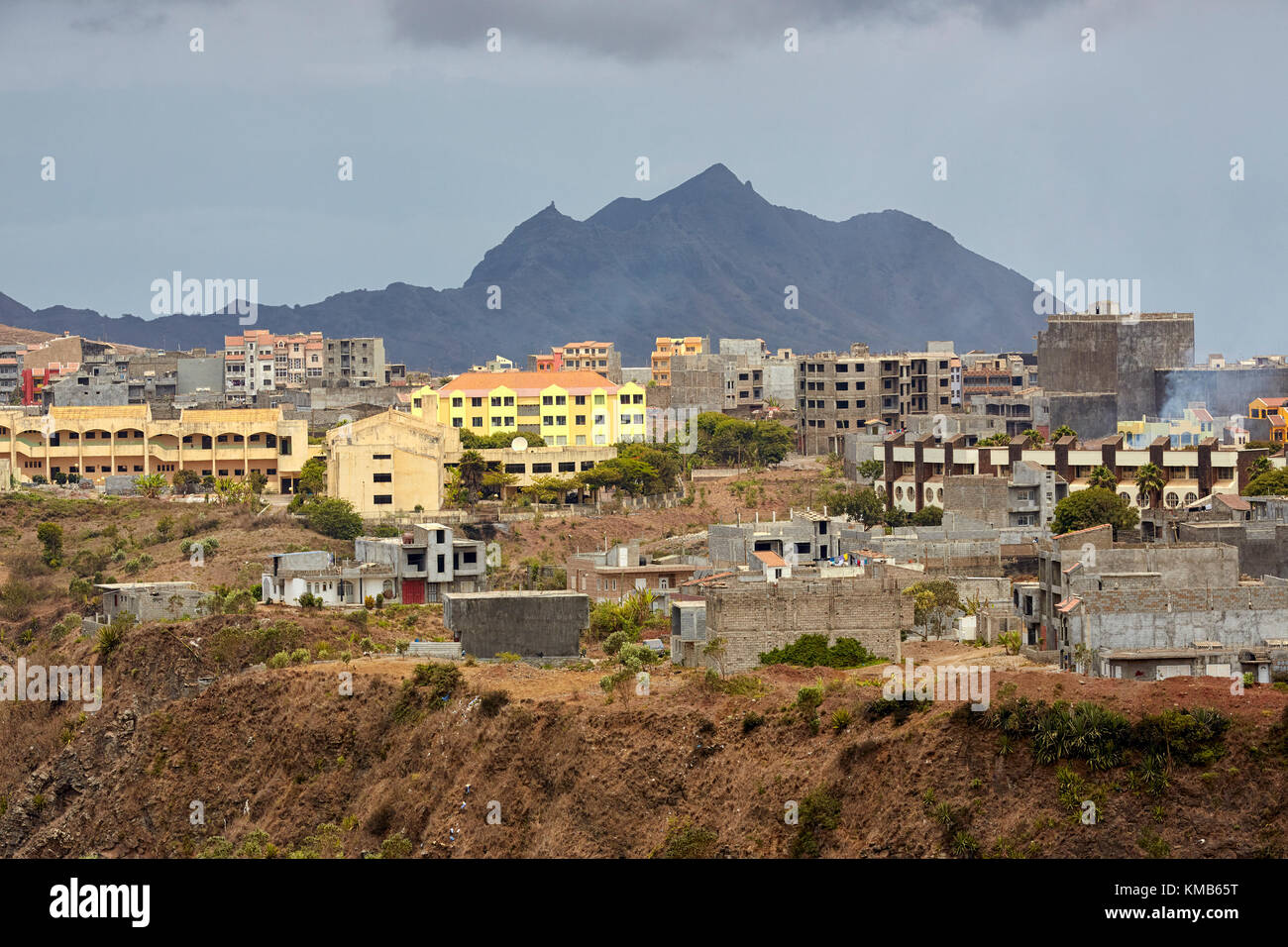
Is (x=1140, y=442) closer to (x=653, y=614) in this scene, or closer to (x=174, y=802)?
(x=653, y=614)

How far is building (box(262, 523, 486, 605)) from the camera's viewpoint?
66750 mm

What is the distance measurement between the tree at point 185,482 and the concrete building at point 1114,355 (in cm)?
4736

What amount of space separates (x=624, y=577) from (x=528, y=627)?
10867mm

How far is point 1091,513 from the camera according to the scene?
74.1 m

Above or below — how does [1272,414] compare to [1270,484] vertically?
above

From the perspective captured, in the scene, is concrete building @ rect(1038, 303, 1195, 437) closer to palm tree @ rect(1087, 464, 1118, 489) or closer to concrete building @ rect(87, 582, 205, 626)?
palm tree @ rect(1087, 464, 1118, 489)

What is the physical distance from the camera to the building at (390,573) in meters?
66.8

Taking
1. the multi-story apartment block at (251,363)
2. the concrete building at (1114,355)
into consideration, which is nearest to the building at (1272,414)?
the concrete building at (1114,355)

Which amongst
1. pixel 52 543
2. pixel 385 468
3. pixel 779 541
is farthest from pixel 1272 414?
pixel 52 543

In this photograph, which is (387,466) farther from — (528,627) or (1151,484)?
(528,627)
